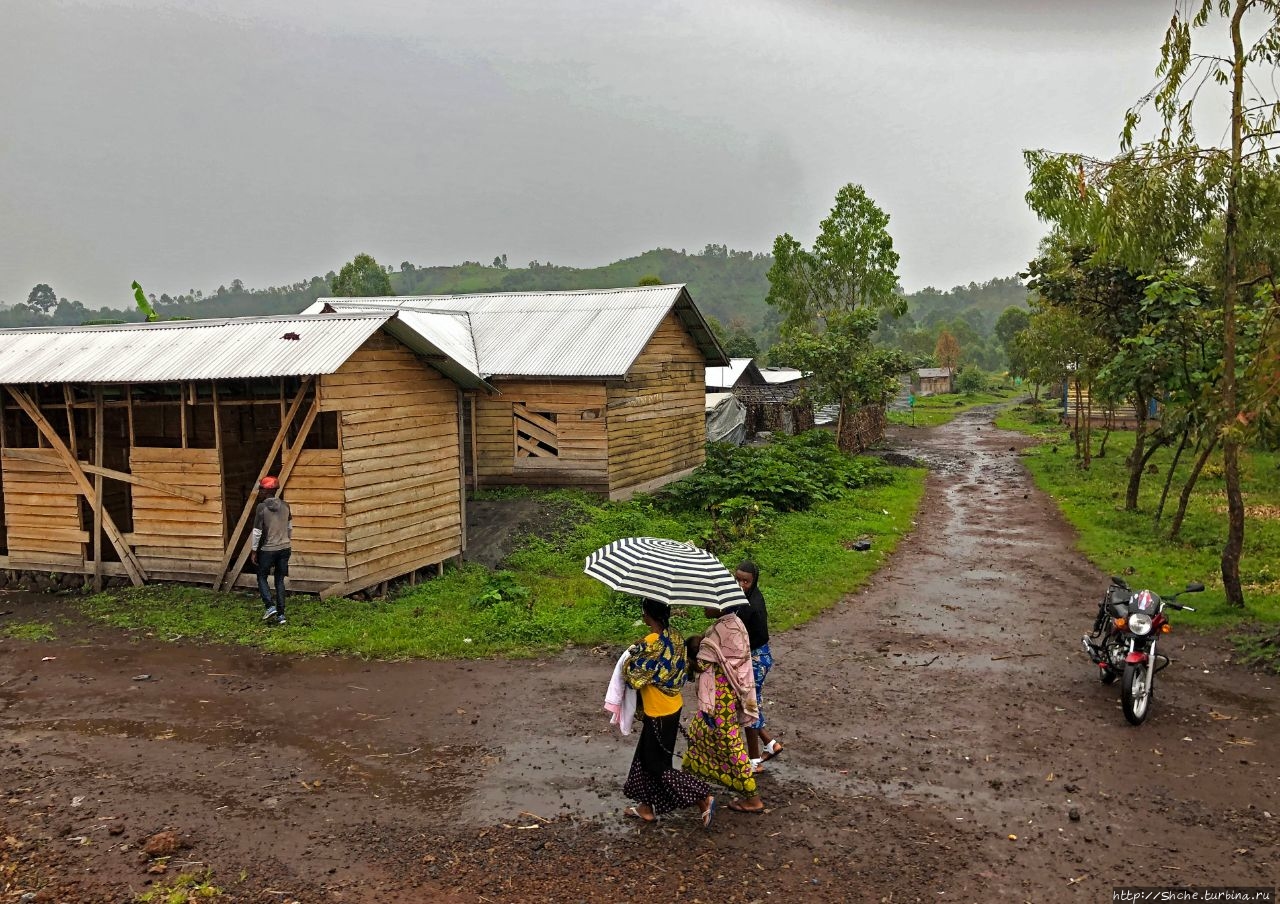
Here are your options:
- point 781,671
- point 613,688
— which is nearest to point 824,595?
point 781,671

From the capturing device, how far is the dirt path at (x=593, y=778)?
17.8ft

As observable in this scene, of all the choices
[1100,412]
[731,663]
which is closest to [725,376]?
[1100,412]

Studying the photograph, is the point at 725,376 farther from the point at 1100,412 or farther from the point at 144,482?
the point at 144,482

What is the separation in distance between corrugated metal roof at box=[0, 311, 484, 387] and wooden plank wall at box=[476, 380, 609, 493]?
5932 millimetres

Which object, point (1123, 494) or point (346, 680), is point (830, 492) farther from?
point (346, 680)

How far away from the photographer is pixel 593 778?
270 inches

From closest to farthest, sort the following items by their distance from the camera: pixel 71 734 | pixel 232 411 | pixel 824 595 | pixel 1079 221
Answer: pixel 71 734, pixel 1079 221, pixel 824 595, pixel 232 411

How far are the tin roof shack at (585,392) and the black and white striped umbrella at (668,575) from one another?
12.9 metres

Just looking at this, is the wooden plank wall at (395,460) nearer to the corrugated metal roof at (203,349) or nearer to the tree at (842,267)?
the corrugated metal roof at (203,349)

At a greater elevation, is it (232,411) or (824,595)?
(232,411)

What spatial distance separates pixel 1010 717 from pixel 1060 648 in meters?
2.55

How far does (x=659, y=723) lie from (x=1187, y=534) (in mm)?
13732

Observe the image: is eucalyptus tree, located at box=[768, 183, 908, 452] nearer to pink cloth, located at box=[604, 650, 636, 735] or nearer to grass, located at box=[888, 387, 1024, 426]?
grass, located at box=[888, 387, 1024, 426]

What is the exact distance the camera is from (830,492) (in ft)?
69.2
